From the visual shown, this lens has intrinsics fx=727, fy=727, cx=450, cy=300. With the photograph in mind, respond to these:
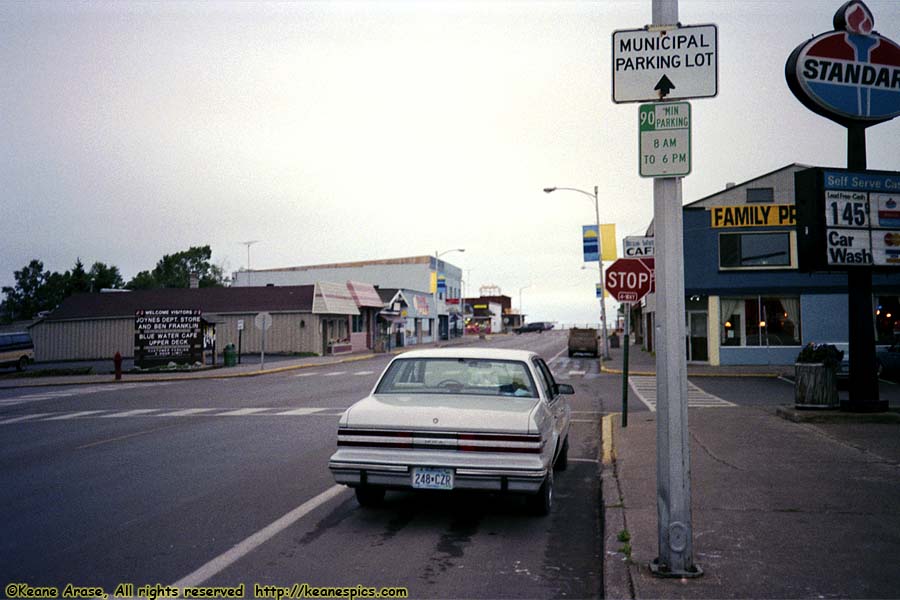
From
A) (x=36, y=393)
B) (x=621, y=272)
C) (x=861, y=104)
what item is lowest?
(x=36, y=393)

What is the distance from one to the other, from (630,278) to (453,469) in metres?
7.55

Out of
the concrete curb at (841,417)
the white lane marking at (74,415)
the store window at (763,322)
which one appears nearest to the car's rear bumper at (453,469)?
the concrete curb at (841,417)

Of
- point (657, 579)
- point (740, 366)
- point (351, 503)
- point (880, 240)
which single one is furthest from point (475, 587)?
point (740, 366)

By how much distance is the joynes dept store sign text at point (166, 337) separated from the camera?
33.6 metres

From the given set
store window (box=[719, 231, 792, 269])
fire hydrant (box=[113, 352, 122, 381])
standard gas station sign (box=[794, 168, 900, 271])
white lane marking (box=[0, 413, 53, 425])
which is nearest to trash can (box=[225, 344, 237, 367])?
fire hydrant (box=[113, 352, 122, 381])

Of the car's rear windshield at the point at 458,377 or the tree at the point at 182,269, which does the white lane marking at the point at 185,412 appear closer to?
the car's rear windshield at the point at 458,377

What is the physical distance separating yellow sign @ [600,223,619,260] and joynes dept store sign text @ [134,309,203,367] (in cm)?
2032

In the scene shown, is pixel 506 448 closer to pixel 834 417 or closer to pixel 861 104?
pixel 834 417

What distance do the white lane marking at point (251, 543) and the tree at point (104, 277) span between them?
8784 cm

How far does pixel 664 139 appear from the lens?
542cm

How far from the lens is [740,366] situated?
32156 millimetres

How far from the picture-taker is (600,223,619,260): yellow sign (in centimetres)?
3691

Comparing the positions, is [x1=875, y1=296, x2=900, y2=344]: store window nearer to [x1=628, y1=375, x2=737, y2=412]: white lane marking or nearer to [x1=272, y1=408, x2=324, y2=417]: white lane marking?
[x1=628, y1=375, x2=737, y2=412]: white lane marking

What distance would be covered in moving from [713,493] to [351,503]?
3.78m
